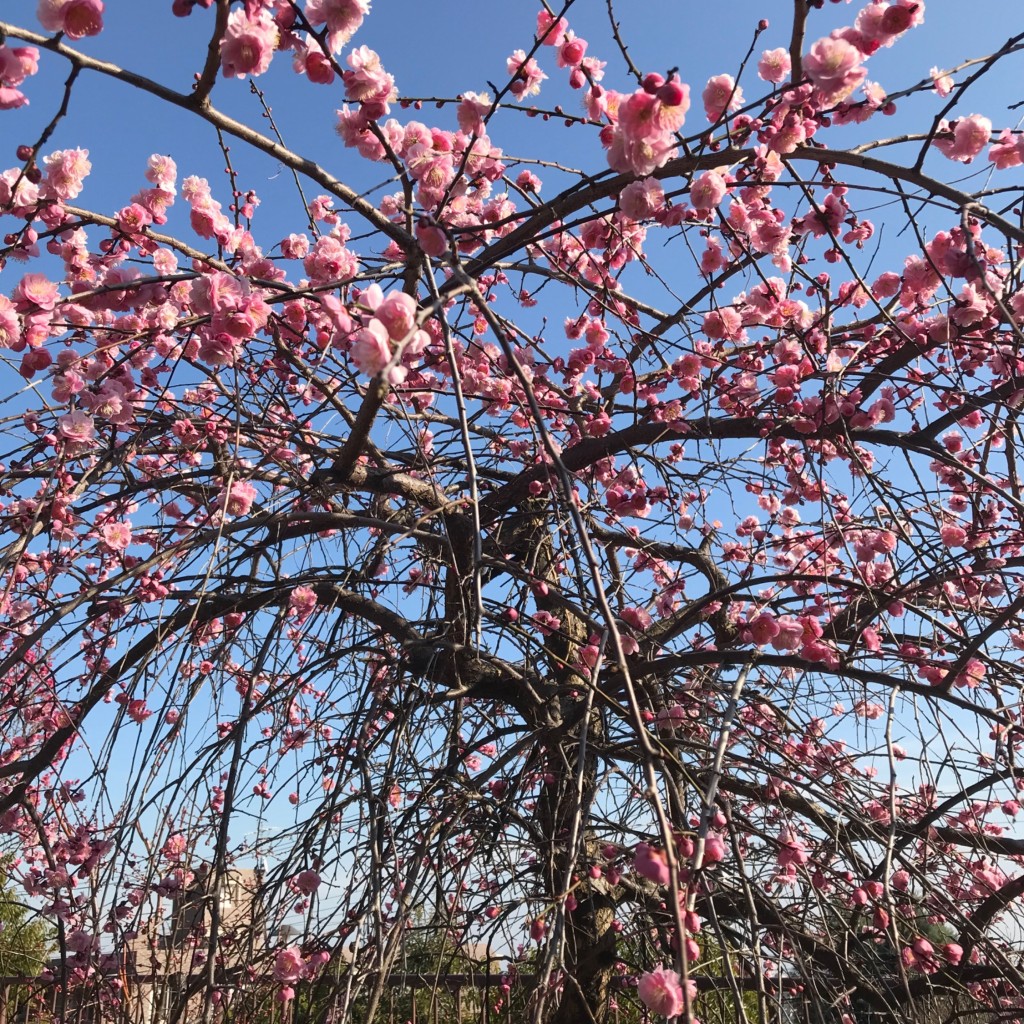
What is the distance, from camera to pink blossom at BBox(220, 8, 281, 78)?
172cm

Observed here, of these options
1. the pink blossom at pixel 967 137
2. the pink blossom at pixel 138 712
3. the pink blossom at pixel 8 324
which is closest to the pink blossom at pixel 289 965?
the pink blossom at pixel 138 712

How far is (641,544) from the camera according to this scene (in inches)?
137

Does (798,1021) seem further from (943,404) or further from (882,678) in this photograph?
(943,404)

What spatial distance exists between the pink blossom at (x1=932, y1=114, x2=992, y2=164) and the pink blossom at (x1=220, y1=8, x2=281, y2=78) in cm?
155

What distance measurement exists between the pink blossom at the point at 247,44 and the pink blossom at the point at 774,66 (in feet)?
3.83

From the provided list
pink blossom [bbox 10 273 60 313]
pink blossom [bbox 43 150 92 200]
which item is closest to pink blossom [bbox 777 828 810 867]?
pink blossom [bbox 10 273 60 313]

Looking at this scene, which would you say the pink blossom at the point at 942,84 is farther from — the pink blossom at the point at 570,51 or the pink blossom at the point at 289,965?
the pink blossom at the point at 289,965

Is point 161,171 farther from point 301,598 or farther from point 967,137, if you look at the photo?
point 967,137

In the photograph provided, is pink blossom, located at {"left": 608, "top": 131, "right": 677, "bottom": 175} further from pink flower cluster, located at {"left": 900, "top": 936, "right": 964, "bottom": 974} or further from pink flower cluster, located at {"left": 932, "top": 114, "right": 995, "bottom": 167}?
pink flower cluster, located at {"left": 900, "top": 936, "right": 964, "bottom": 974}

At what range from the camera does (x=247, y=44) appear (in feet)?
5.73

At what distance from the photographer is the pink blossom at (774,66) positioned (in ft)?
6.89

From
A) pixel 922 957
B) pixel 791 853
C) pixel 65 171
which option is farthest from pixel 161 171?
pixel 922 957

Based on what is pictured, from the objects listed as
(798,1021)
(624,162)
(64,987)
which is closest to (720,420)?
(624,162)

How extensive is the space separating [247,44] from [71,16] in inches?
13.6
